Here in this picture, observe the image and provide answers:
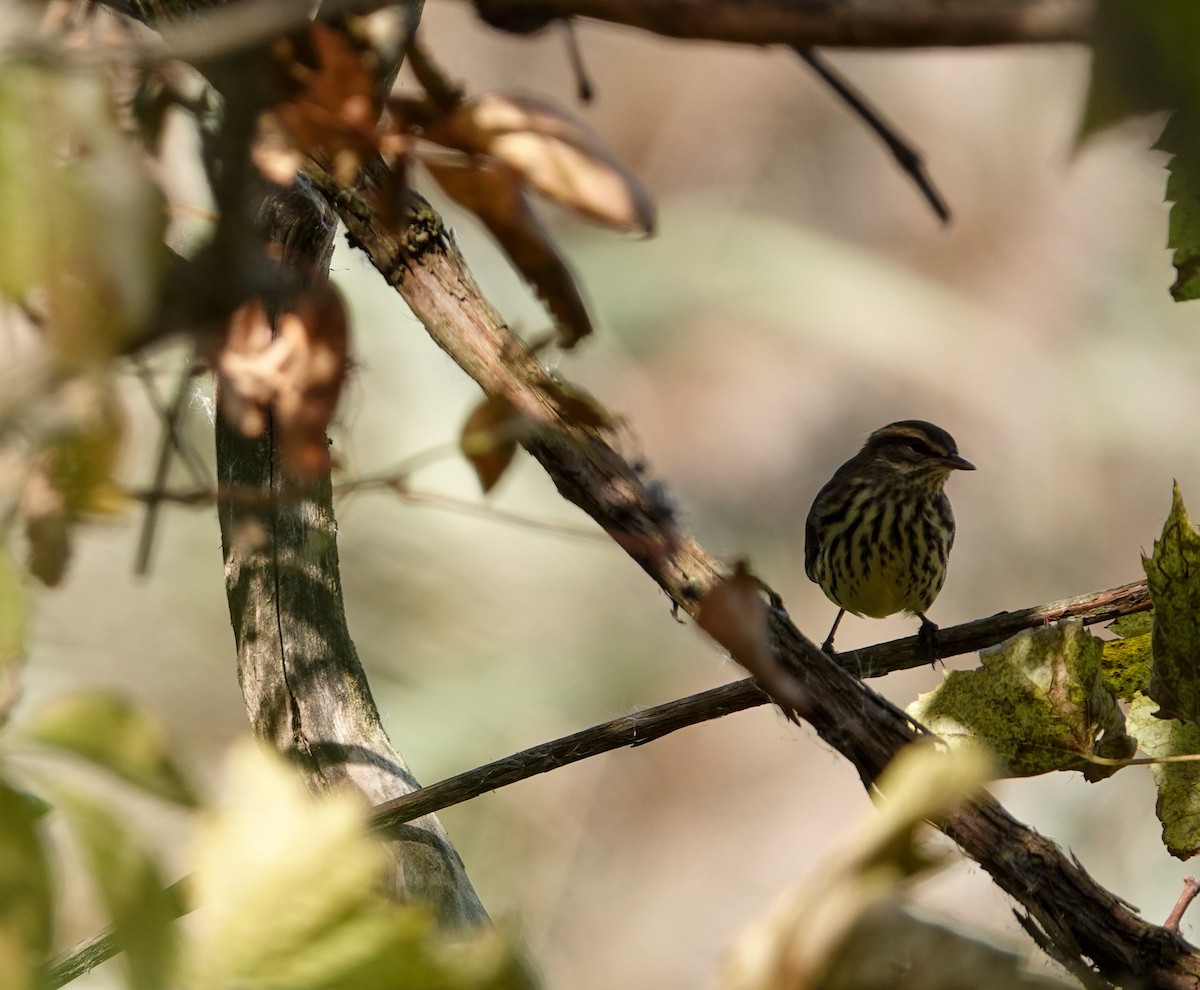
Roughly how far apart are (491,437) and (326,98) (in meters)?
0.17

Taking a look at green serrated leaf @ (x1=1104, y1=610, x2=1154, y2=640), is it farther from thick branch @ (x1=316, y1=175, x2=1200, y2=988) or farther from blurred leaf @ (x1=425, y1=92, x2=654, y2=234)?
blurred leaf @ (x1=425, y1=92, x2=654, y2=234)

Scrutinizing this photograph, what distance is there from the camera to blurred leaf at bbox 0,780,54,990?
357mm

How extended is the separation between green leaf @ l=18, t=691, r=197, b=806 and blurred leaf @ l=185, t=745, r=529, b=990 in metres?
0.03

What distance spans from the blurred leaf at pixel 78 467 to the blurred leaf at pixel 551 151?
172 millimetres

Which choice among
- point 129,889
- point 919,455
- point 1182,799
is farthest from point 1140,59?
point 919,455

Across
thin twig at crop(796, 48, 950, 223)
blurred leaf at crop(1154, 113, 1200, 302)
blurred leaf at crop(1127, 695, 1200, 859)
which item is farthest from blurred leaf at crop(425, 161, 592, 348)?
blurred leaf at crop(1127, 695, 1200, 859)

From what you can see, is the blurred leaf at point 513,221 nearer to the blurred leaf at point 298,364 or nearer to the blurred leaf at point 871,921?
the blurred leaf at point 298,364

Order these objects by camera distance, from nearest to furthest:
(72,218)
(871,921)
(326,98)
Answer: (871,921) < (72,218) < (326,98)

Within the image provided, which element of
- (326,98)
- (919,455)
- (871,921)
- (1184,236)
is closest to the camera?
(871,921)

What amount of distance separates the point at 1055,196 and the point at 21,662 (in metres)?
10.5

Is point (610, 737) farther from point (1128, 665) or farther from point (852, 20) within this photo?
point (852, 20)

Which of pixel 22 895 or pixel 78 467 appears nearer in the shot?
pixel 22 895

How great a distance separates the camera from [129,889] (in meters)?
0.36

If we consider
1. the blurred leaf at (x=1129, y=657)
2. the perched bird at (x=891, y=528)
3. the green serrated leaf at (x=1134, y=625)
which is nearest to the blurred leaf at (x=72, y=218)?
the blurred leaf at (x=1129, y=657)
